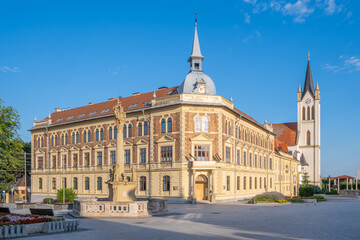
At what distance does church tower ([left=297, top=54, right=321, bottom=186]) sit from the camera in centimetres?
10162

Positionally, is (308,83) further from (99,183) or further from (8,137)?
(8,137)

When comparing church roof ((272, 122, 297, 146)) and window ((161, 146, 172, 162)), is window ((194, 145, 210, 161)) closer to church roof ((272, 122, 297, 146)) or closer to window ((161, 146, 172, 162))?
window ((161, 146, 172, 162))

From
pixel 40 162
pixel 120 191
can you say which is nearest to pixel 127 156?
pixel 40 162

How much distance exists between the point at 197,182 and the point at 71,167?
2223cm

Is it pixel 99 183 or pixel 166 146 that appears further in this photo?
pixel 99 183

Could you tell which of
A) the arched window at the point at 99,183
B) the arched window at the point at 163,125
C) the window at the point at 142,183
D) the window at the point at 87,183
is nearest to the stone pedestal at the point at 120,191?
the arched window at the point at 163,125

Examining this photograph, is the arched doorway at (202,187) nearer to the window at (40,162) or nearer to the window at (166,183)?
the window at (166,183)

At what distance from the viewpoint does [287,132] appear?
106m

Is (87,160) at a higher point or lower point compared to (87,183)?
higher

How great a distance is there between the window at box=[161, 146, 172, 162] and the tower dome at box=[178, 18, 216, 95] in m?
7.48

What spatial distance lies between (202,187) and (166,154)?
5.68 meters

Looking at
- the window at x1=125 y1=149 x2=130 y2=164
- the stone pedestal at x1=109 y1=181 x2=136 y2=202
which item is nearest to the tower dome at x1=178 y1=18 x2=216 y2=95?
the window at x1=125 y1=149 x2=130 y2=164

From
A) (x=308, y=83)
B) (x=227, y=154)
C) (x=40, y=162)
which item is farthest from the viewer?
(x=308, y=83)

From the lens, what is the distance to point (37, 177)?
64.2 metres
